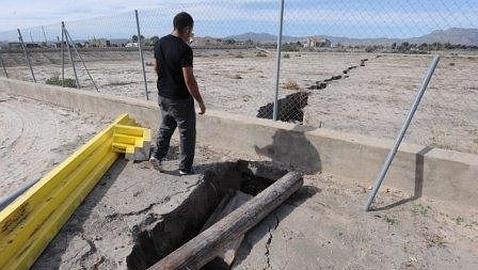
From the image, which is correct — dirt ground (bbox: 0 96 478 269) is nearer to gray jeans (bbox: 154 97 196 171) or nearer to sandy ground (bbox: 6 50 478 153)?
gray jeans (bbox: 154 97 196 171)

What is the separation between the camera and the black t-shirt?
417 cm

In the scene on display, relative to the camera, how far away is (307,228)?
3834 millimetres

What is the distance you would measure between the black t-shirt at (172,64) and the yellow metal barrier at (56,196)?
1.05m

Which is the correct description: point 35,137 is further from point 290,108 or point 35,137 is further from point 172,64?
point 290,108

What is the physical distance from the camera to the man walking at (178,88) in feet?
13.7

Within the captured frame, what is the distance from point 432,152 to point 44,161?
201 inches

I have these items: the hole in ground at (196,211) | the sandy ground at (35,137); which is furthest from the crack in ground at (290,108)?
the sandy ground at (35,137)

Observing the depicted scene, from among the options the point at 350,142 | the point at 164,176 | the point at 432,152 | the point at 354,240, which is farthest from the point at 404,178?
the point at 164,176

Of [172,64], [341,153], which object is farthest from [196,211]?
[341,153]

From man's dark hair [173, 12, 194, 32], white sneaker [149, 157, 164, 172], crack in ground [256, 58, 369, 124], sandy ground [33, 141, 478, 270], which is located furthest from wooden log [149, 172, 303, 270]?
crack in ground [256, 58, 369, 124]

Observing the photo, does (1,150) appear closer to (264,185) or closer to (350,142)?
(264,185)

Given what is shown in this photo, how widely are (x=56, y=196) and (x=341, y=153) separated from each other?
10.5 feet

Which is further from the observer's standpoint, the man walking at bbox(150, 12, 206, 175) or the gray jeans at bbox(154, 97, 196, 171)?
the gray jeans at bbox(154, 97, 196, 171)

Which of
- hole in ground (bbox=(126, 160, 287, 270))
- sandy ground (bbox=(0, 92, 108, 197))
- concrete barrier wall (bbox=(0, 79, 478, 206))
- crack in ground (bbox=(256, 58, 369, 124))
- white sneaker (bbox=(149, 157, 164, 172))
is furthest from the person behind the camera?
crack in ground (bbox=(256, 58, 369, 124))
